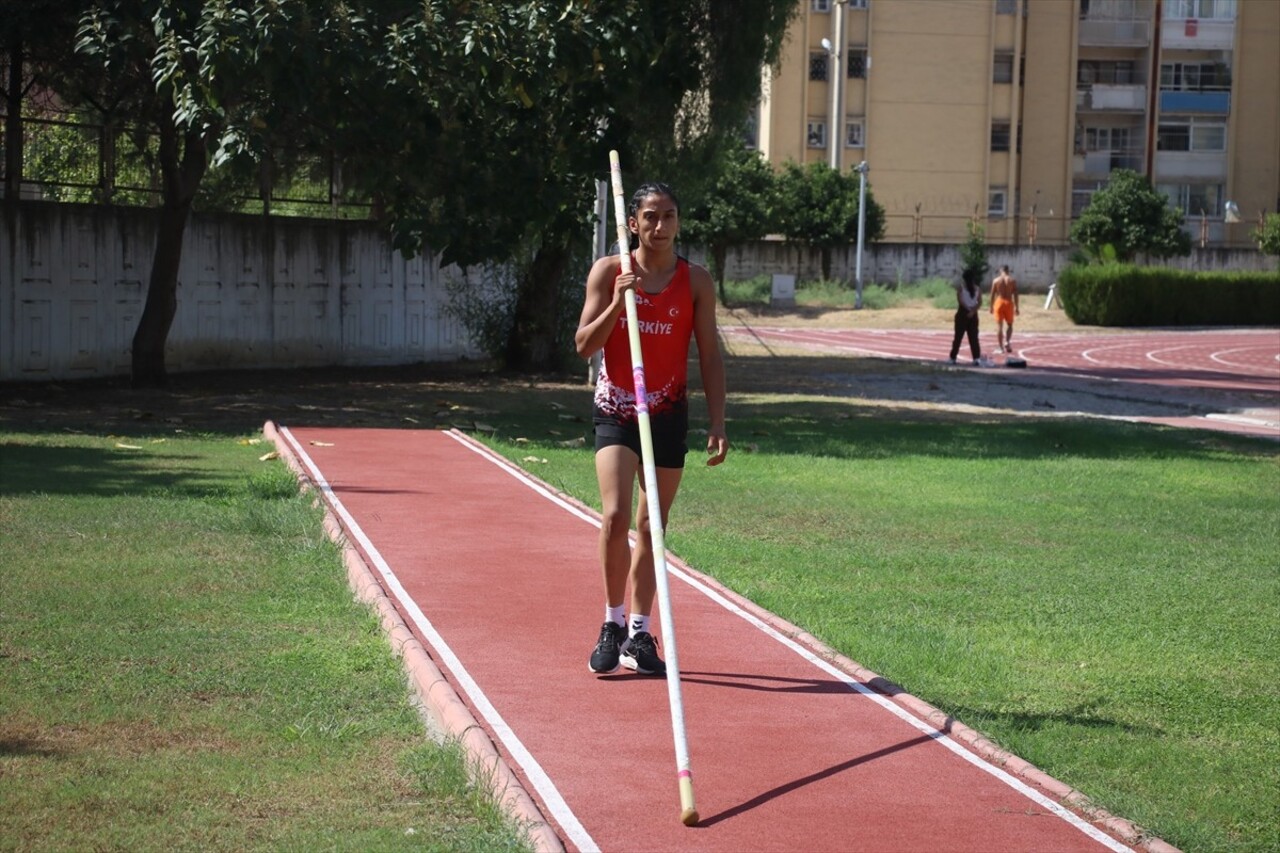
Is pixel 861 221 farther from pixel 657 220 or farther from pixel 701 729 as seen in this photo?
pixel 701 729

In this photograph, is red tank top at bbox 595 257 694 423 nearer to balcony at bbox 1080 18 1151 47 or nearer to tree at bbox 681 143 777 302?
tree at bbox 681 143 777 302

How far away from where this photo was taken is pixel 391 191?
18.4 m

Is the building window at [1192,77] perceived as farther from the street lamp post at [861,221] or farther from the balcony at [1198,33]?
the street lamp post at [861,221]

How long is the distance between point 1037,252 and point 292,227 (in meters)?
40.7

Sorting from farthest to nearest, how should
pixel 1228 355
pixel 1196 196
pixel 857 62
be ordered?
pixel 1196 196
pixel 857 62
pixel 1228 355

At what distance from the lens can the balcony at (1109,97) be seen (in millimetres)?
64438

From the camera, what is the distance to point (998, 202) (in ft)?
210

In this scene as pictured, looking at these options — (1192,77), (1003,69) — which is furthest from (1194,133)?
(1003,69)

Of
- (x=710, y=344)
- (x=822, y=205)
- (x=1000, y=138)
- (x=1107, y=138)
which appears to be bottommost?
(x=710, y=344)

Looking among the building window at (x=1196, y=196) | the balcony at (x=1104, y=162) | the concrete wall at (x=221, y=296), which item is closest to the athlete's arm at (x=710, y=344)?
the concrete wall at (x=221, y=296)

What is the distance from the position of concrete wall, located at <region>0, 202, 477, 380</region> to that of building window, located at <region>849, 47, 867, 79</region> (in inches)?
1429

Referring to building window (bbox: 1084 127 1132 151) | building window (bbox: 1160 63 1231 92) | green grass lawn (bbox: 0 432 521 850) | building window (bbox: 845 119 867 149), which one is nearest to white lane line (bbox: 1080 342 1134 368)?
building window (bbox: 845 119 867 149)

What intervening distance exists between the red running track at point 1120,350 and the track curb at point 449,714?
78.0ft

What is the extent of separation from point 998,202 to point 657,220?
59242mm
